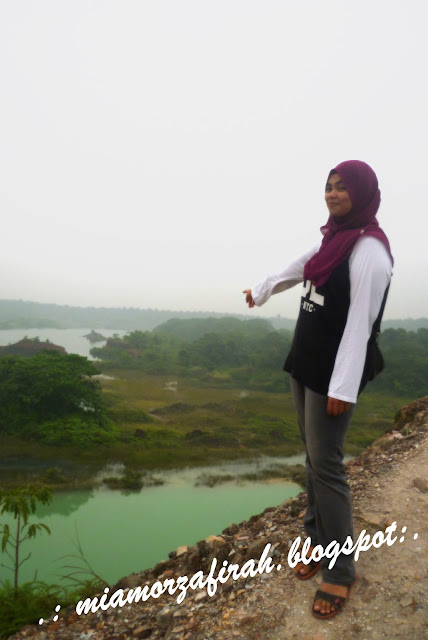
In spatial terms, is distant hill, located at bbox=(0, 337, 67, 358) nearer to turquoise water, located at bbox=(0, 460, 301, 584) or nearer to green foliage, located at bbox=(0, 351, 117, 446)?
green foliage, located at bbox=(0, 351, 117, 446)

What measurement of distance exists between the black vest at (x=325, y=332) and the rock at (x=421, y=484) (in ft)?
4.40

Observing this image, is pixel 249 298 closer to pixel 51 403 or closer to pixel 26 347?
pixel 51 403

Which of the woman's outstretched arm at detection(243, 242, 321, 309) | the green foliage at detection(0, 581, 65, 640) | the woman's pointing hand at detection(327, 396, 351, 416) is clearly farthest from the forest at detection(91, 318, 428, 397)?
the woman's pointing hand at detection(327, 396, 351, 416)

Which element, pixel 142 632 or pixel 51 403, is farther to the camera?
pixel 51 403

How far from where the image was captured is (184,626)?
1.73 metres

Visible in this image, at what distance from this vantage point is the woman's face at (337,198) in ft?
4.95

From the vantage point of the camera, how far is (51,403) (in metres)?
13.3

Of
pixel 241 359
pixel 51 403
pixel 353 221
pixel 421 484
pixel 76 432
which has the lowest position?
pixel 76 432

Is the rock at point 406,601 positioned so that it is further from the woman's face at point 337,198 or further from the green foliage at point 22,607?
the green foliage at point 22,607

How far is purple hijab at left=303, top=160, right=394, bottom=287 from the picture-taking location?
4.74 feet

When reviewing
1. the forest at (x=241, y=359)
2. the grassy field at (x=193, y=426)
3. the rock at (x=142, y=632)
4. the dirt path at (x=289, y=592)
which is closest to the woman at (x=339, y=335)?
the dirt path at (x=289, y=592)

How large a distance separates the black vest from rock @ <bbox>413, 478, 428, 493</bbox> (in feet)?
4.40

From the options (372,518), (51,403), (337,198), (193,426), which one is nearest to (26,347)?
(51,403)

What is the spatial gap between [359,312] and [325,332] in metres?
0.19
